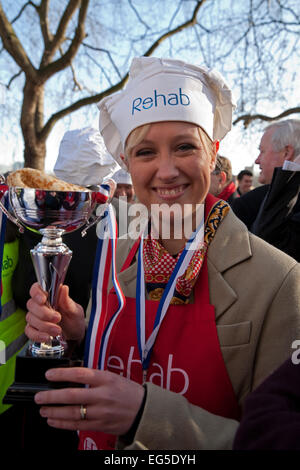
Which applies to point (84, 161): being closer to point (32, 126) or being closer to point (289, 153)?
point (289, 153)

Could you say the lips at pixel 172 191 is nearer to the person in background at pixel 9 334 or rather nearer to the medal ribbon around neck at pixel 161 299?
the medal ribbon around neck at pixel 161 299

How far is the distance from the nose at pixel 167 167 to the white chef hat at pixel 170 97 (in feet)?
0.42

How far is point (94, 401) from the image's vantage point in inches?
36.2

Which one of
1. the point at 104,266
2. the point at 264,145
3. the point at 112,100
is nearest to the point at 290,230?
the point at 264,145

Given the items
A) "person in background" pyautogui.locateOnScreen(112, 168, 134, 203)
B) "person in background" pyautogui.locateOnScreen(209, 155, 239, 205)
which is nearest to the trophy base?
"person in background" pyautogui.locateOnScreen(209, 155, 239, 205)

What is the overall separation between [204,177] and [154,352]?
0.64m

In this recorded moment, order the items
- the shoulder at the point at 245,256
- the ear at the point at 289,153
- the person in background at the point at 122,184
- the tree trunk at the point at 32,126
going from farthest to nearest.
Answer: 1. the tree trunk at the point at 32,126
2. the person in background at the point at 122,184
3. the ear at the point at 289,153
4. the shoulder at the point at 245,256

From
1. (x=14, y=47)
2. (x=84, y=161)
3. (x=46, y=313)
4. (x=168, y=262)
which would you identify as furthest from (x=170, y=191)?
(x=14, y=47)

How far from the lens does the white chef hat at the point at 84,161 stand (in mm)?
2830

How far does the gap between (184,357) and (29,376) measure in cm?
48

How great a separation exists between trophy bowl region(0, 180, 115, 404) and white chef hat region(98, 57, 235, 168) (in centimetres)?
36

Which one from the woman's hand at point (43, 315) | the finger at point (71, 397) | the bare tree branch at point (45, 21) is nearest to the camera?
the finger at point (71, 397)

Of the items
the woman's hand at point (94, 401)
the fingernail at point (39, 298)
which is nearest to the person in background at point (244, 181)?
the fingernail at point (39, 298)

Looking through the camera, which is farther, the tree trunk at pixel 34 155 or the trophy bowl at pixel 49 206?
the tree trunk at pixel 34 155
